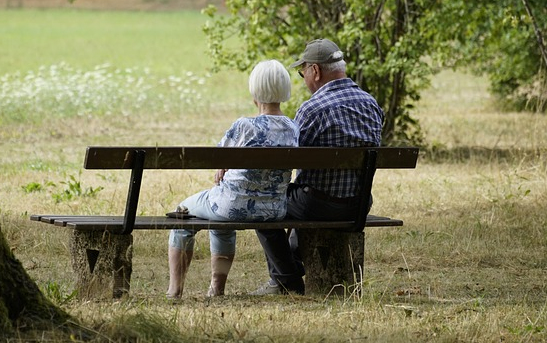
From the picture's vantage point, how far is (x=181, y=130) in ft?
64.5

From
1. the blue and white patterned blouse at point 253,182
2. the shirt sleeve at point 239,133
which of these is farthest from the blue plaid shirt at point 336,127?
the shirt sleeve at point 239,133

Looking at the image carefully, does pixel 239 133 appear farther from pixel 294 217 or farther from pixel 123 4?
pixel 123 4

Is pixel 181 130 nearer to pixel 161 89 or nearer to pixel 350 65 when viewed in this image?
pixel 350 65

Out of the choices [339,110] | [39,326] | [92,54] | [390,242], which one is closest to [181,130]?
[390,242]

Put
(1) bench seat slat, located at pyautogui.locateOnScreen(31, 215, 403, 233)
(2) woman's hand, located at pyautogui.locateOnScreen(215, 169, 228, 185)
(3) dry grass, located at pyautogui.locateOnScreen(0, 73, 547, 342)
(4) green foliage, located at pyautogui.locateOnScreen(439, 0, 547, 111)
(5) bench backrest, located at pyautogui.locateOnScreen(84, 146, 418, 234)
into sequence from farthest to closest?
(4) green foliage, located at pyautogui.locateOnScreen(439, 0, 547, 111), (2) woman's hand, located at pyautogui.locateOnScreen(215, 169, 228, 185), (1) bench seat slat, located at pyautogui.locateOnScreen(31, 215, 403, 233), (5) bench backrest, located at pyautogui.locateOnScreen(84, 146, 418, 234), (3) dry grass, located at pyautogui.locateOnScreen(0, 73, 547, 342)

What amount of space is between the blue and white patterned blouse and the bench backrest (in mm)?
222

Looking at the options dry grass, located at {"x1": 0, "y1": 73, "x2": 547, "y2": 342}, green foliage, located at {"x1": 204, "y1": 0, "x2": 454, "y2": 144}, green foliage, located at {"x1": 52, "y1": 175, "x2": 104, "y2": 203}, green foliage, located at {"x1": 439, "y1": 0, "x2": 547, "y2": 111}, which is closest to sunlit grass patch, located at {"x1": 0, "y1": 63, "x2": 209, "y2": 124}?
dry grass, located at {"x1": 0, "y1": 73, "x2": 547, "y2": 342}

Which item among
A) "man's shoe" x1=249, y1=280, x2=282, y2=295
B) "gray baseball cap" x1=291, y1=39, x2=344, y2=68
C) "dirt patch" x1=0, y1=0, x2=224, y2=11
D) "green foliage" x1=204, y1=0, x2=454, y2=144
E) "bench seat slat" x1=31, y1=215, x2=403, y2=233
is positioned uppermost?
"dirt patch" x1=0, y1=0, x2=224, y2=11

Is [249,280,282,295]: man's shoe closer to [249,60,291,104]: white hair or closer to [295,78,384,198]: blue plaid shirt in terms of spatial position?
[295,78,384,198]: blue plaid shirt

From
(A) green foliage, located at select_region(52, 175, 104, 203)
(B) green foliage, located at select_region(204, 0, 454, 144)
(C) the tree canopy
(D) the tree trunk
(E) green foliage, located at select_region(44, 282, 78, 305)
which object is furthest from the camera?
(B) green foliage, located at select_region(204, 0, 454, 144)

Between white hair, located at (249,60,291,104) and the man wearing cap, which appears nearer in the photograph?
white hair, located at (249,60,291,104)

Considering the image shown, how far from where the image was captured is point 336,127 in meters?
6.91

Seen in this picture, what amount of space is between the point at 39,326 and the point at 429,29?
375 inches

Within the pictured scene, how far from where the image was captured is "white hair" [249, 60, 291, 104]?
→ 6629mm
